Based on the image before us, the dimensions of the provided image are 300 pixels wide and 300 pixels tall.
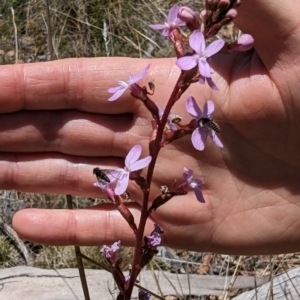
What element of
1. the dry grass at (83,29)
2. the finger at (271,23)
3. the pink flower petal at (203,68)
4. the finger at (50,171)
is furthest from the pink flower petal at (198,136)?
the dry grass at (83,29)

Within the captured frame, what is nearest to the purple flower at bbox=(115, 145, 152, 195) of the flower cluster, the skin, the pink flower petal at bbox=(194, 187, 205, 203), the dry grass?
the flower cluster

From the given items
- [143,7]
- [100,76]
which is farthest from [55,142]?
[143,7]

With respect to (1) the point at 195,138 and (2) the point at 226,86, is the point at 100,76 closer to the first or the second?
(2) the point at 226,86

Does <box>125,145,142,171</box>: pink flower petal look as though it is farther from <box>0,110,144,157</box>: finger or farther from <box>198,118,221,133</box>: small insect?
<box>0,110,144,157</box>: finger

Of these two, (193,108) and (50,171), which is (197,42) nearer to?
(193,108)

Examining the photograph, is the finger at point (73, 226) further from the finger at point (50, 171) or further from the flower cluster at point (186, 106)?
the flower cluster at point (186, 106)

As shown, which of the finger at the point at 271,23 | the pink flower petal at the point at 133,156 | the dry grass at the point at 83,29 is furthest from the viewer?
the dry grass at the point at 83,29
